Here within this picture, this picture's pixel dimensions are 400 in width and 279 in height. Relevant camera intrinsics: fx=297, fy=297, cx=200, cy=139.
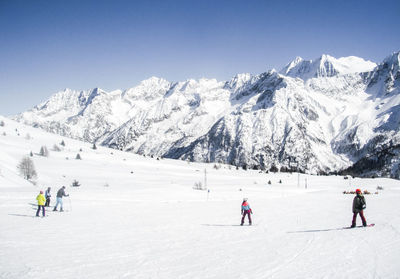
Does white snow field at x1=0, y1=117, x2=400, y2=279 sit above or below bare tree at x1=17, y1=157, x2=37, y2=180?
below

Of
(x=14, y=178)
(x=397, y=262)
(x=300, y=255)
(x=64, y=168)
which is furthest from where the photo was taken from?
(x=64, y=168)

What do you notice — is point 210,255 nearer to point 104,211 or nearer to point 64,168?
point 104,211

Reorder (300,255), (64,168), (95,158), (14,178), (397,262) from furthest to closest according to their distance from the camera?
(95,158)
(64,168)
(14,178)
(300,255)
(397,262)

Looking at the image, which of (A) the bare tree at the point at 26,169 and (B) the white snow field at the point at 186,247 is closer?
(B) the white snow field at the point at 186,247

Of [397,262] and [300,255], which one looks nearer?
[397,262]

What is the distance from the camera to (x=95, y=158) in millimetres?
89500

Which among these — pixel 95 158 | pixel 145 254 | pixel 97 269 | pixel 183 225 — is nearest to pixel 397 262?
pixel 145 254

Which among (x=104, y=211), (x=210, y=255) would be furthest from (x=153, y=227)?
(x=104, y=211)

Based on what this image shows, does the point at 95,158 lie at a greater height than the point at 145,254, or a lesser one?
greater

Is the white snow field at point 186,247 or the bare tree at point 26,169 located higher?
the bare tree at point 26,169

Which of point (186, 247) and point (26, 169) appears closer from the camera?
point (186, 247)

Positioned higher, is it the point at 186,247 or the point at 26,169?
the point at 26,169

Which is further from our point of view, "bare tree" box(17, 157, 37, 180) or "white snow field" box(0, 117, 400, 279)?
"bare tree" box(17, 157, 37, 180)

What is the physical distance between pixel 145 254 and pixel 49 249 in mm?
4446
